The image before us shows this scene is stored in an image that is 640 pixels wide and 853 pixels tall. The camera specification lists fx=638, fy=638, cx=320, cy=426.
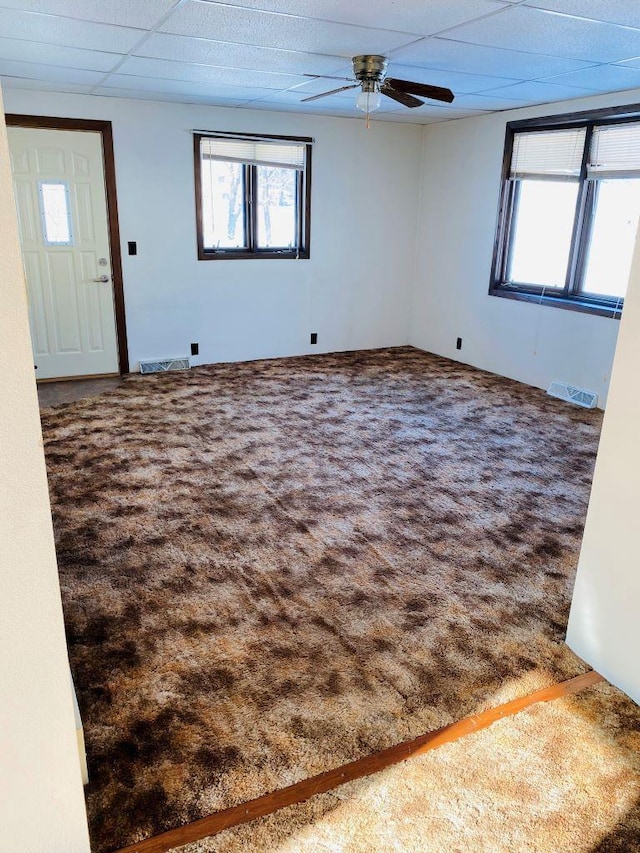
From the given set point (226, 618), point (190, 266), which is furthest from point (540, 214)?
point (226, 618)

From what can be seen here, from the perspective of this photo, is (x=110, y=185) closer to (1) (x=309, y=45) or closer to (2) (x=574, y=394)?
(1) (x=309, y=45)

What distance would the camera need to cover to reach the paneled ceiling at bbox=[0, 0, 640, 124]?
2.88m

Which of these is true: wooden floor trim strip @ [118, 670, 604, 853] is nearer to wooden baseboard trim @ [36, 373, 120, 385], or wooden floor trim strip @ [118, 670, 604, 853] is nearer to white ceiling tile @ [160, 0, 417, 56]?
white ceiling tile @ [160, 0, 417, 56]

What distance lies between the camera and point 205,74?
4.33 m

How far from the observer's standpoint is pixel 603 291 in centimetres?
524

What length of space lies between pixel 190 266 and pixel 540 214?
3.24m

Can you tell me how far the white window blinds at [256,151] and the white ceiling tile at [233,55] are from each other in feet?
6.07

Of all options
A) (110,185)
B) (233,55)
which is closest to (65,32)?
(233,55)

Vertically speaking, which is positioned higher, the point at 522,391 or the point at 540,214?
the point at 540,214

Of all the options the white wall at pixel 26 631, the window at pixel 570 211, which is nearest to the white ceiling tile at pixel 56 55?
the white wall at pixel 26 631

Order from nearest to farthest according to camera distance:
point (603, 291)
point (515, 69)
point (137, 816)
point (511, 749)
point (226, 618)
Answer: point (137, 816) < point (511, 749) < point (226, 618) < point (515, 69) < point (603, 291)

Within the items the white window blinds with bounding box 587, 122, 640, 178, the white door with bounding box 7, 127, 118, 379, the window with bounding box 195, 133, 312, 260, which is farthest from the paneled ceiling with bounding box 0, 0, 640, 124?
the window with bounding box 195, 133, 312, 260

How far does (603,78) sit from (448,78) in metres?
1.01

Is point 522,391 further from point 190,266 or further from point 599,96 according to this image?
point 190,266
